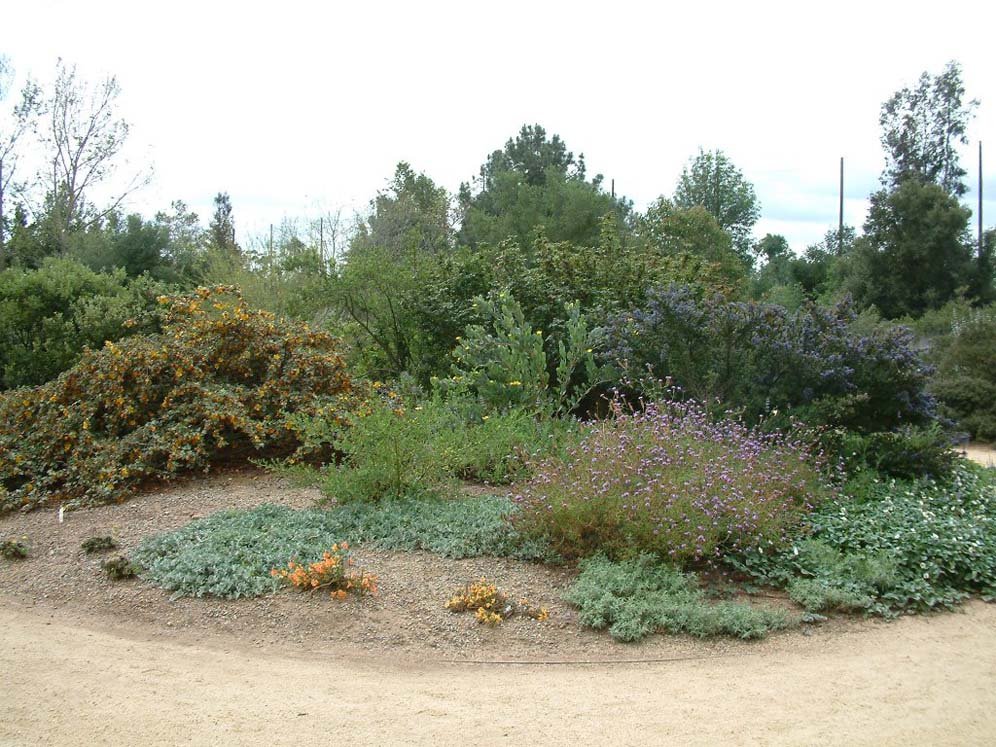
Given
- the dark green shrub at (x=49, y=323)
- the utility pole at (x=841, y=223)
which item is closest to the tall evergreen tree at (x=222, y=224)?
the dark green shrub at (x=49, y=323)

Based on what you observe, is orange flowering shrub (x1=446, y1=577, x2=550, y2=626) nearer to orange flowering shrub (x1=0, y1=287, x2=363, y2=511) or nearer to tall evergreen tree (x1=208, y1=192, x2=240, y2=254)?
orange flowering shrub (x1=0, y1=287, x2=363, y2=511)

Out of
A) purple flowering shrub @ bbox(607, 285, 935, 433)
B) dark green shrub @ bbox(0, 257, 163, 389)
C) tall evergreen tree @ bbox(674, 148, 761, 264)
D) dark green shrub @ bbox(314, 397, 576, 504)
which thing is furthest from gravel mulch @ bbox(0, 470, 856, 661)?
tall evergreen tree @ bbox(674, 148, 761, 264)

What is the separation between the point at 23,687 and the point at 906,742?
13.1ft

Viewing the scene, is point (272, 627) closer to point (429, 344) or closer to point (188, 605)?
point (188, 605)

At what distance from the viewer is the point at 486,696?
423cm

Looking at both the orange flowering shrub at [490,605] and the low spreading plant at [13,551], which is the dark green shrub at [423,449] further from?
Answer: the low spreading plant at [13,551]

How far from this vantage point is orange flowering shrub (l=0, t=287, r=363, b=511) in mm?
7711

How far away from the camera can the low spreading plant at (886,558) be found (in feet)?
18.3

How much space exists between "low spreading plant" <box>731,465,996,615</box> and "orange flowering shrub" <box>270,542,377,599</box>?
2474 millimetres

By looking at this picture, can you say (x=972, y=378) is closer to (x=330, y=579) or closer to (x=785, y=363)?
(x=785, y=363)

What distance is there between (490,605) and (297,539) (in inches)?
62.6

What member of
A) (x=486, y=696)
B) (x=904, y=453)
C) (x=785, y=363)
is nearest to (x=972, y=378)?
(x=904, y=453)

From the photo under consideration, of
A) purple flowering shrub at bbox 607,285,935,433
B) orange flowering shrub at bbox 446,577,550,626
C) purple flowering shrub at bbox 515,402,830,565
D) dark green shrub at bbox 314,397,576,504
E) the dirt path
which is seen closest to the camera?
the dirt path

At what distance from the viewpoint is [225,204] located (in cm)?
4791
